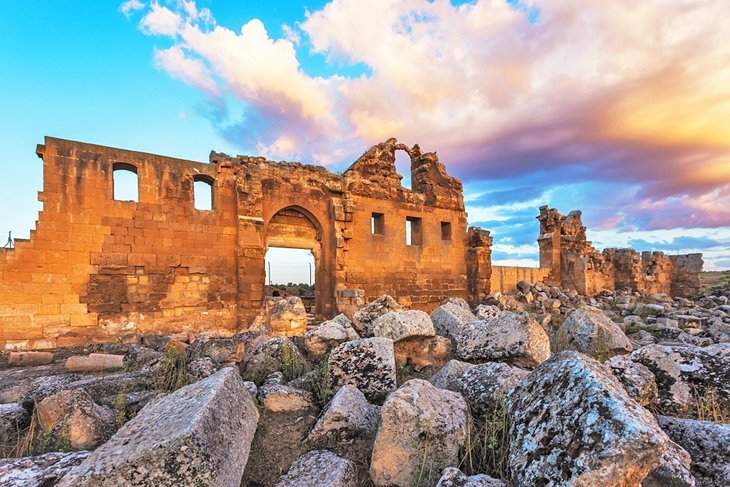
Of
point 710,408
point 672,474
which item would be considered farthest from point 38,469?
point 710,408

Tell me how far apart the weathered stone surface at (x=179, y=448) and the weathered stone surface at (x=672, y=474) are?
1.90 meters

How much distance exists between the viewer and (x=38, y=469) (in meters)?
1.83

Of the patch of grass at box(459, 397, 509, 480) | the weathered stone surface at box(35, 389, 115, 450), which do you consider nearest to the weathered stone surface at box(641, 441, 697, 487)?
the patch of grass at box(459, 397, 509, 480)

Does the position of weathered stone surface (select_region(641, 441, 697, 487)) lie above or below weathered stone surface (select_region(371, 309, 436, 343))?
below

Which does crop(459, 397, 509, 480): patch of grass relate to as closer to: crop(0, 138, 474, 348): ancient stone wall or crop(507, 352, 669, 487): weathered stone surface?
crop(507, 352, 669, 487): weathered stone surface

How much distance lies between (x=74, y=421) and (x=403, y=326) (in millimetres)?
2692

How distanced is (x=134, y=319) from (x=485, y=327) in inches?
330

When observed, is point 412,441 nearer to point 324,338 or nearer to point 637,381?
point 637,381

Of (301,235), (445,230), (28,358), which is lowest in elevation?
(28,358)

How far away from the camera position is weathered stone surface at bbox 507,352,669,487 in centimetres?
129

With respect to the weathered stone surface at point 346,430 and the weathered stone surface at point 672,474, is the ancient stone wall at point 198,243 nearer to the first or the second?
the weathered stone surface at point 346,430

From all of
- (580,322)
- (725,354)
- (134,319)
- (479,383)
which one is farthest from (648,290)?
(134,319)

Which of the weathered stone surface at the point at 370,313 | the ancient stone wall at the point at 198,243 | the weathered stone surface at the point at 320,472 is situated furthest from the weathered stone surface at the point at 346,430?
the ancient stone wall at the point at 198,243

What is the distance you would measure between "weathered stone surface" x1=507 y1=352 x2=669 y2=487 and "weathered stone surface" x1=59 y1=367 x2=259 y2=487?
4.40ft
